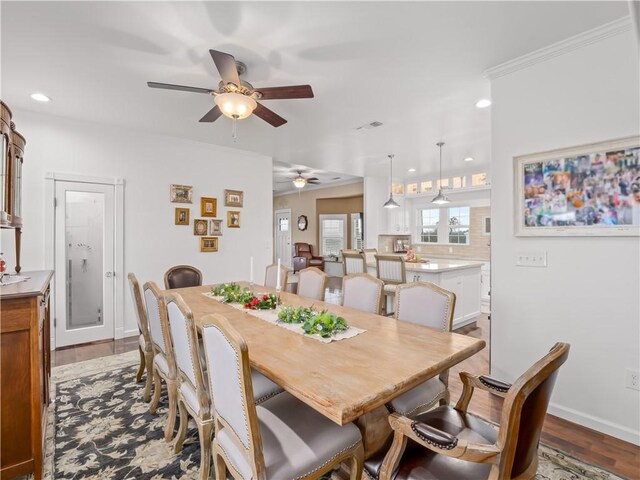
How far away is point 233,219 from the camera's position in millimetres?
5184

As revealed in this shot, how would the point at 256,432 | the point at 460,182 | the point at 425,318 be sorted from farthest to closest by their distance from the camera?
the point at 460,182 < the point at 425,318 < the point at 256,432

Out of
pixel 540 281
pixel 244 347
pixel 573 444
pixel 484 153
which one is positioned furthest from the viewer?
pixel 484 153

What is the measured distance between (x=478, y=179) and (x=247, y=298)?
589 cm

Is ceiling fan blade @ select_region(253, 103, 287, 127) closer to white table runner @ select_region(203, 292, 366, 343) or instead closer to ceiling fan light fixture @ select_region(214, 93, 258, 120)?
ceiling fan light fixture @ select_region(214, 93, 258, 120)

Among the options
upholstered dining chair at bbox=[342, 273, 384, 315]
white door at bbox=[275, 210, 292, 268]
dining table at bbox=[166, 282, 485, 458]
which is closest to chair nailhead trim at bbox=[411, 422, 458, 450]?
dining table at bbox=[166, 282, 485, 458]

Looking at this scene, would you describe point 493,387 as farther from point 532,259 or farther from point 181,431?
point 181,431

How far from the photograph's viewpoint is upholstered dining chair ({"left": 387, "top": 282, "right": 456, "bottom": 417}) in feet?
5.64

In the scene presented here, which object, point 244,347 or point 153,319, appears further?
point 153,319

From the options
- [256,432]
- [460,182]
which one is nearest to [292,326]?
[256,432]

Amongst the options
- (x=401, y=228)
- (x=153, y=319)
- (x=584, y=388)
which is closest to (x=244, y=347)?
(x=153, y=319)

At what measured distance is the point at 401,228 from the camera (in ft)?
26.1

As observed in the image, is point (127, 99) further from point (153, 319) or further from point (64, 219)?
point (153, 319)

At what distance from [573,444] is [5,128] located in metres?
4.26

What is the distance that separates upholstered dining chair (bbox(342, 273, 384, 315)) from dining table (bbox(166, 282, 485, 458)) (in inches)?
16.3
